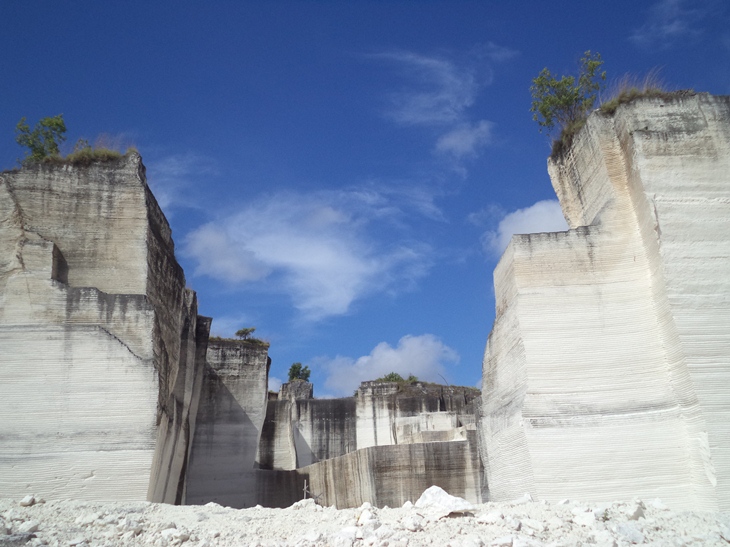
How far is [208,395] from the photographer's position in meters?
23.0

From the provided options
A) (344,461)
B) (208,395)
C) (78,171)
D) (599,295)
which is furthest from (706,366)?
(208,395)

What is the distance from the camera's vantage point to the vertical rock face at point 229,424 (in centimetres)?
2162

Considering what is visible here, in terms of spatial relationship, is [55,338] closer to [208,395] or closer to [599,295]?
[208,395]

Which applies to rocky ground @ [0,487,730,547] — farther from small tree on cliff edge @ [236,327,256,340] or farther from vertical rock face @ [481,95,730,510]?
small tree on cliff edge @ [236,327,256,340]

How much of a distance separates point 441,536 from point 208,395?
47.5ft

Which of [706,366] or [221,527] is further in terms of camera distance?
[706,366]

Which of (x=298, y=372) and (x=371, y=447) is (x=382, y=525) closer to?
(x=371, y=447)

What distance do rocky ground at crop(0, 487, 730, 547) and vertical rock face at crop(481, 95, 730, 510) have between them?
1.06m

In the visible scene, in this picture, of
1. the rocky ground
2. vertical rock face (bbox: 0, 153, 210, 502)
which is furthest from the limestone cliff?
the rocky ground

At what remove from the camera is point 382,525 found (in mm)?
10289

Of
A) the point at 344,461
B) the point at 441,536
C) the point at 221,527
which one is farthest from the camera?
the point at 344,461

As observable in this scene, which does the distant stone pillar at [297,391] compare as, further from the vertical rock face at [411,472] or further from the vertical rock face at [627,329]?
the vertical rock face at [627,329]

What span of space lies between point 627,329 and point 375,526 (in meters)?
6.80

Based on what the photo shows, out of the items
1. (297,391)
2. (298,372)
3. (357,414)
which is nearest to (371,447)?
(357,414)
